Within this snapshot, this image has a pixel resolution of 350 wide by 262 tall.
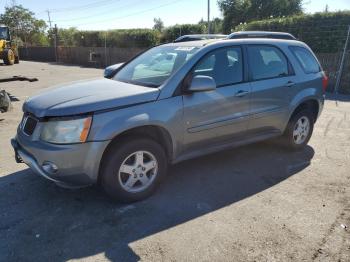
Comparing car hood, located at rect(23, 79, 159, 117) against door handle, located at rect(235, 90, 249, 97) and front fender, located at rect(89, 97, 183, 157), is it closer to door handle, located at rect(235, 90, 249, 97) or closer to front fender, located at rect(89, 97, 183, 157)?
front fender, located at rect(89, 97, 183, 157)

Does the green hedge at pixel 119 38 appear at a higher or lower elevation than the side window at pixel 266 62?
higher

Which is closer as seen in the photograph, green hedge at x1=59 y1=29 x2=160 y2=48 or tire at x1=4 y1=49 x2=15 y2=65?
tire at x1=4 y1=49 x2=15 y2=65

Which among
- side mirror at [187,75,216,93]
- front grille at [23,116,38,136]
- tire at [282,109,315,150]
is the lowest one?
tire at [282,109,315,150]

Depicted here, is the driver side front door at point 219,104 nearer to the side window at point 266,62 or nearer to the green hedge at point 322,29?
the side window at point 266,62

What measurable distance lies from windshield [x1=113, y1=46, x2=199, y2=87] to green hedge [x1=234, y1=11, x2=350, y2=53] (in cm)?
1112

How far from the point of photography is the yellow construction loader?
1014 inches

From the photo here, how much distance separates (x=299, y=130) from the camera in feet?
18.6

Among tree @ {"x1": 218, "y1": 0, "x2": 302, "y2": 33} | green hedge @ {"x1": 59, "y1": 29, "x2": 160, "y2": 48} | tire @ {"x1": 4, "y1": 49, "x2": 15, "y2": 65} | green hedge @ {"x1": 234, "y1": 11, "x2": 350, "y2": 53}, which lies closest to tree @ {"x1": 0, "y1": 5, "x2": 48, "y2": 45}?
green hedge @ {"x1": 59, "y1": 29, "x2": 160, "y2": 48}

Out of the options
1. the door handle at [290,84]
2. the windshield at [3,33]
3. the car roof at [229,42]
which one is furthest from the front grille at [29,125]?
the windshield at [3,33]

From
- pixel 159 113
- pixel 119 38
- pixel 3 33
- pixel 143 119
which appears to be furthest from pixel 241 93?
pixel 119 38

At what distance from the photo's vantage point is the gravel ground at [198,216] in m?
3.11

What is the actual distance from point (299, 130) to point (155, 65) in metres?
2.63

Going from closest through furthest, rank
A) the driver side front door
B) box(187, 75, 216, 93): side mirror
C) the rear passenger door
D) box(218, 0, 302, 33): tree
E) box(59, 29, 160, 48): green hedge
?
box(187, 75, 216, 93): side mirror
the driver side front door
the rear passenger door
box(59, 29, 160, 48): green hedge
box(218, 0, 302, 33): tree

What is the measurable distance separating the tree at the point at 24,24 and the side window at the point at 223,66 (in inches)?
2624
